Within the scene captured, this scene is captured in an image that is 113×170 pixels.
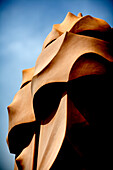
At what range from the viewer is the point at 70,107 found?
12.8 ft

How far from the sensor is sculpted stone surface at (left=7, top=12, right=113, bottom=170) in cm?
369

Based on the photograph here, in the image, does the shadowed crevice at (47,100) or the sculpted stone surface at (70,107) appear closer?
the sculpted stone surface at (70,107)

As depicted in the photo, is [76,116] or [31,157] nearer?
[76,116]

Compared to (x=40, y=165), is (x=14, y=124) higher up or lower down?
higher up

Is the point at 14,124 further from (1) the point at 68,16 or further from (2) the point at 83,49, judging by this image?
(1) the point at 68,16

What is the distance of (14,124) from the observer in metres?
4.99

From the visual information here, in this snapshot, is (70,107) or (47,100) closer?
(70,107)

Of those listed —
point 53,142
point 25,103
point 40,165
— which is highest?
point 25,103

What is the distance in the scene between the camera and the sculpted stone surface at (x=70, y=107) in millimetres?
3689

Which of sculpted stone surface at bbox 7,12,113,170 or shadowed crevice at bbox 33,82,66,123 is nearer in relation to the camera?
sculpted stone surface at bbox 7,12,113,170

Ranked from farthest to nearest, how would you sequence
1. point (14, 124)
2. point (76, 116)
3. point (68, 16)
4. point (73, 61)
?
point (68, 16) → point (14, 124) → point (73, 61) → point (76, 116)

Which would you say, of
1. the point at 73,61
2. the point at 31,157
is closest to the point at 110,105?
the point at 73,61

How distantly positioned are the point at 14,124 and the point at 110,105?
2.40 metres

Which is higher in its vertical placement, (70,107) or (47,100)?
(47,100)
